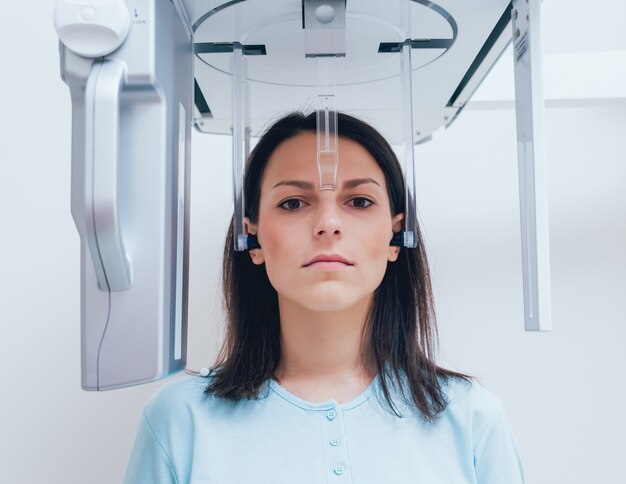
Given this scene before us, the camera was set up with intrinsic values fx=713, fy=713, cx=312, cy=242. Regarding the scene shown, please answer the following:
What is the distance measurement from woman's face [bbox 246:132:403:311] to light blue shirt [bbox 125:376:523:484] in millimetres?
189

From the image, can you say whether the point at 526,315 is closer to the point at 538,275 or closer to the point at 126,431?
the point at 538,275

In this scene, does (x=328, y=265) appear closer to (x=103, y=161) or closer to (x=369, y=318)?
(x=369, y=318)

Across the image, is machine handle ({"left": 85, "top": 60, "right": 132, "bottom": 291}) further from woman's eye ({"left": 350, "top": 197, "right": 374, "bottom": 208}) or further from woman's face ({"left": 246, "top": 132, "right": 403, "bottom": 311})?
woman's eye ({"left": 350, "top": 197, "right": 374, "bottom": 208})

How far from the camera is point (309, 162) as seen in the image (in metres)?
1.13

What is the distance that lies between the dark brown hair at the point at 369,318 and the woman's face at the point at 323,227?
1.8 inches

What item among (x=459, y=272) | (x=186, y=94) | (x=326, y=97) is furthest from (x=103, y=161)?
(x=459, y=272)

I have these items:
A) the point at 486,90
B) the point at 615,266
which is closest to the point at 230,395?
the point at 486,90

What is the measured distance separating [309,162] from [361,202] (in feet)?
0.34

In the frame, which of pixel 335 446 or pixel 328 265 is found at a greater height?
pixel 328 265

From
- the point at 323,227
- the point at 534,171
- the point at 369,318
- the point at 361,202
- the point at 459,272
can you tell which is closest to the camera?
the point at 534,171

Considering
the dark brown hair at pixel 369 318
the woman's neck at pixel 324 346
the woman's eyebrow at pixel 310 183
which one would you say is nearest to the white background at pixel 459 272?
the dark brown hair at pixel 369 318

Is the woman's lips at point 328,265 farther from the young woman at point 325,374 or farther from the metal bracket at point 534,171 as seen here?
the metal bracket at point 534,171

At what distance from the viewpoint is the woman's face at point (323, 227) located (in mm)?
1034

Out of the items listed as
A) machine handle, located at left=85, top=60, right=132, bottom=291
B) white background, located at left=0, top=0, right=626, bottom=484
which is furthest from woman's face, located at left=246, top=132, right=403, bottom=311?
white background, located at left=0, top=0, right=626, bottom=484
